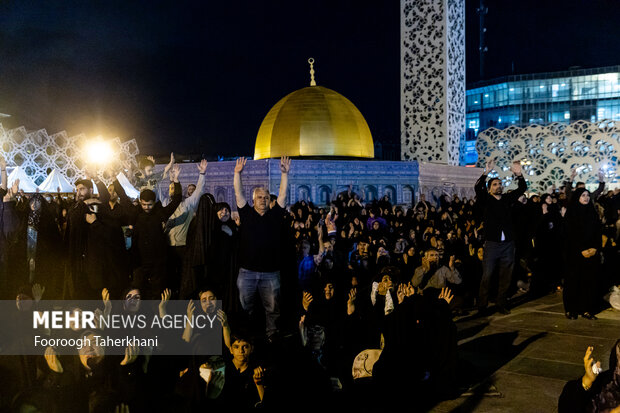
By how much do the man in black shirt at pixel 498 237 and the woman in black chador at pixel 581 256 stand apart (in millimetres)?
671

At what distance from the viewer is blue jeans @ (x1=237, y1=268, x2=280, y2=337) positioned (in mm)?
4977

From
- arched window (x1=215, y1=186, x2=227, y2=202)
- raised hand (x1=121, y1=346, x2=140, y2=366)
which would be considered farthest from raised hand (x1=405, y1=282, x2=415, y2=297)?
arched window (x1=215, y1=186, x2=227, y2=202)

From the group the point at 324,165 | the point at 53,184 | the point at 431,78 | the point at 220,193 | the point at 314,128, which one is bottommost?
the point at 220,193

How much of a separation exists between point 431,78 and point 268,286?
71.0 ft

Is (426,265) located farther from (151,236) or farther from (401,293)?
(151,236)

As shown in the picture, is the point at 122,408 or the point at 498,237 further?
the point at 498,237

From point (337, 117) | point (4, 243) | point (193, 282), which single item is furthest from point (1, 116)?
point (193, 282)

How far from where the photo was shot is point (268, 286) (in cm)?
499

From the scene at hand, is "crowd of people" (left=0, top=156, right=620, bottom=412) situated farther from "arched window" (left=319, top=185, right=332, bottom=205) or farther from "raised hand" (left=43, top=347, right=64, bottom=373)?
"arched window" (left=319, top=185, right=332, bottom=205)

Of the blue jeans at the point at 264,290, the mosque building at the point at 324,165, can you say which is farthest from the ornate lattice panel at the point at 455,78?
the blue jeans at the point at 264,290

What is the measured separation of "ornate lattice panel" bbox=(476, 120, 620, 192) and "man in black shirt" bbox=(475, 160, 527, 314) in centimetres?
2077

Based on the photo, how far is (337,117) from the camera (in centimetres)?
2534

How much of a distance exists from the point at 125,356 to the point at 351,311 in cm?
236

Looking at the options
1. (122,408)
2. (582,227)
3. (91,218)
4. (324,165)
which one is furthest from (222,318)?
(324,165)
